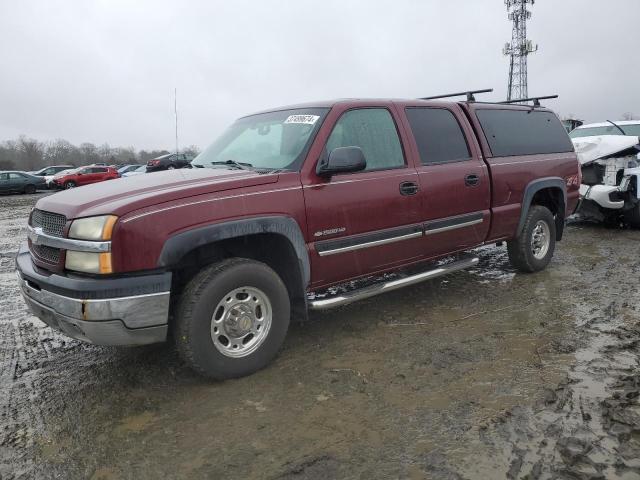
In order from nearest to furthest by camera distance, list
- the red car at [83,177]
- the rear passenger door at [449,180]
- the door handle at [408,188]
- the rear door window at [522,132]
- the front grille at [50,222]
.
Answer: the front grille at [50,222] < the door handle at [408,188] < the rear passenger door at [449,180] < the rear door window at [522,132] < the red car at [83,177]

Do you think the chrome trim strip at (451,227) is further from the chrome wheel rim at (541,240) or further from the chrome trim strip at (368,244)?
the chrome wheel rim at (541,240)

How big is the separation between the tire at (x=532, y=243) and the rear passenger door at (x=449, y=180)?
2.85ft

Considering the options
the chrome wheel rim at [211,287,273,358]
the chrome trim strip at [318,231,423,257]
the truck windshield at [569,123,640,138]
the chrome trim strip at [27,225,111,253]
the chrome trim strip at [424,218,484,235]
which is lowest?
the chrome wheel rim at [211,287,273,358]

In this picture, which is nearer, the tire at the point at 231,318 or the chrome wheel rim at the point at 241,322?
the tire at the point at 231,318

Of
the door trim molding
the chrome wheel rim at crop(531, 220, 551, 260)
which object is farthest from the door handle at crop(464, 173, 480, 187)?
the chrome wheel rim at crop(531, 220, 551, 260)

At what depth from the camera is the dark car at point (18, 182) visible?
2747 centimetres

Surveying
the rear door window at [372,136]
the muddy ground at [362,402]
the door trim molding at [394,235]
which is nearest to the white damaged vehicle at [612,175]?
the muddy ground at [362,402]

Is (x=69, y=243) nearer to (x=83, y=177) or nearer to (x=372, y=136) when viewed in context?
(x=372, y=136)

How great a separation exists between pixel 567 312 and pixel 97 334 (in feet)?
12.7

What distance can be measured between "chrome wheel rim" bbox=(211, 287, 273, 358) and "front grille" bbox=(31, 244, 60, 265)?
103cm

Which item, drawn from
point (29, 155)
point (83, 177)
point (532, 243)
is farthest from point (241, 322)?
point (29, 155)

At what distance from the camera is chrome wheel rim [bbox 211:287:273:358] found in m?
3.19

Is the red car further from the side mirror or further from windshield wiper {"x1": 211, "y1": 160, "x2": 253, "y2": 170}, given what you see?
the side mirror

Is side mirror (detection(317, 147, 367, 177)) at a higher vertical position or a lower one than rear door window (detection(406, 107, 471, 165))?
lower
